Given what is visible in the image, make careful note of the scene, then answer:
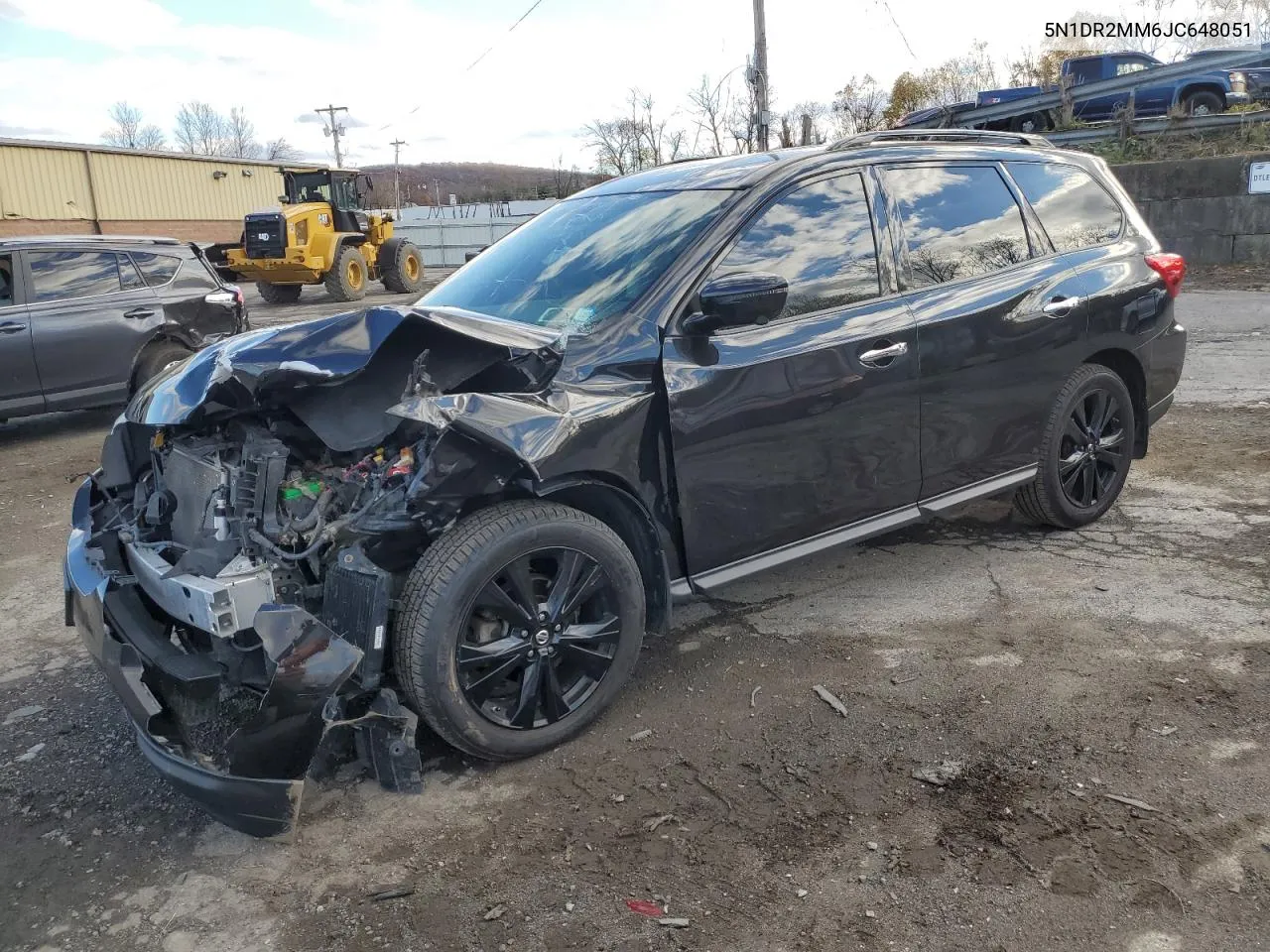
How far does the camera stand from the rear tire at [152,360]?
8.59 m

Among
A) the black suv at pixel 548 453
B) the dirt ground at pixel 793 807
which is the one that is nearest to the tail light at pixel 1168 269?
the black suv at pixel 548 453

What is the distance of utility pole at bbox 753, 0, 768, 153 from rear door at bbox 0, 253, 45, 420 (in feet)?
47.2

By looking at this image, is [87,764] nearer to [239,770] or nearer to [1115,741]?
[239,770]

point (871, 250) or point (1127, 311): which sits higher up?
point (871, 250)

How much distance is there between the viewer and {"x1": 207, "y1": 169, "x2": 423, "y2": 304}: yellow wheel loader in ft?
62.6

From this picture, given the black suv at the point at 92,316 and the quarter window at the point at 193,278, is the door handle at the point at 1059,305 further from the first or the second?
the quarter window at the point at 193,278

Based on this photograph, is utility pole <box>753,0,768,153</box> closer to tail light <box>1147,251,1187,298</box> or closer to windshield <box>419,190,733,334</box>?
tail light <box>1147,251,1187,298</box>

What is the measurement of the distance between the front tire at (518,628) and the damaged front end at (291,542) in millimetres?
92

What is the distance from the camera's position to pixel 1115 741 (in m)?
3.10

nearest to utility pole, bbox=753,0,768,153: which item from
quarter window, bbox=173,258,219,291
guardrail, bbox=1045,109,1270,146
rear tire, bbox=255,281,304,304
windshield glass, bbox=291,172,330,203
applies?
guardrail, bbox=1045,109,1270,146

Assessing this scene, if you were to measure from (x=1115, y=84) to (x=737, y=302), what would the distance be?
2064 cm

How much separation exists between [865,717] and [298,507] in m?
1.93

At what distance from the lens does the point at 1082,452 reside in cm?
482

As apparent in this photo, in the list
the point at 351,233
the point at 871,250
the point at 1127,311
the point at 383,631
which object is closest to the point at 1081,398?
the point at 1127,311
